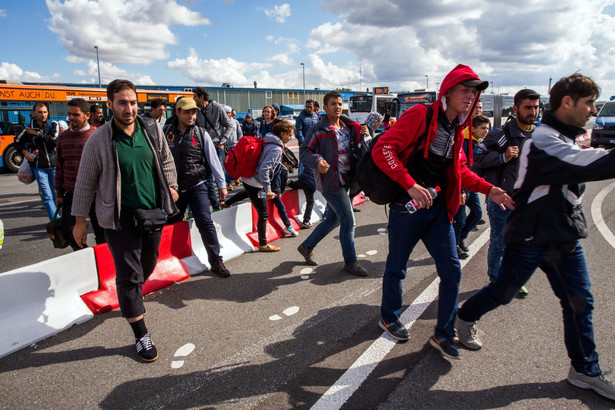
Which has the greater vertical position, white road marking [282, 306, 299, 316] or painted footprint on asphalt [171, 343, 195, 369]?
white road marking [282, 306, 299, 316]

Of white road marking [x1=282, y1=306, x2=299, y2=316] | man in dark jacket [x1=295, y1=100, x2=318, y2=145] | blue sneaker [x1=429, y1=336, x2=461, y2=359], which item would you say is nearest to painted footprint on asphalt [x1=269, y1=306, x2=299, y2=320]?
white road marking [x1=282, y1=306, x2=299, y2=316]

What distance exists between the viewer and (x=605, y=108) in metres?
18.0

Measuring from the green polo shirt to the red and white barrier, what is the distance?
47.4 inches

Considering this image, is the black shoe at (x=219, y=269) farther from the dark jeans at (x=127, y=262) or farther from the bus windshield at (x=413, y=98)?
the bus windshield at (x=413, y=98)

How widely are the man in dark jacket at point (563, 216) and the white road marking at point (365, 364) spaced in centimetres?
102

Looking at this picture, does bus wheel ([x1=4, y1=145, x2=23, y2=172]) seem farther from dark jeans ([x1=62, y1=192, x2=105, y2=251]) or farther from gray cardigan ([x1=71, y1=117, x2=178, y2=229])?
gray cardigan ([x1=71, y1=117, x2=178, y2=229])

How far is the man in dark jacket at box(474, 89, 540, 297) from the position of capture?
3.79 m

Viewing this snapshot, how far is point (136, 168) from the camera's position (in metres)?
2.87

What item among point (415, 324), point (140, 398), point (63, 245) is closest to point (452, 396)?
→ point (415, 324)

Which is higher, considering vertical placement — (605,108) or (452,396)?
(605,108)

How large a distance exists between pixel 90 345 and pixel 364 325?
2.11m

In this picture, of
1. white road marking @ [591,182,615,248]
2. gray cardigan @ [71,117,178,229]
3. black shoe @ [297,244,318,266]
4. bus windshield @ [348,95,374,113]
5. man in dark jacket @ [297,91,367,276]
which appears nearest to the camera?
gray cardigan @ [71,117,178,229]

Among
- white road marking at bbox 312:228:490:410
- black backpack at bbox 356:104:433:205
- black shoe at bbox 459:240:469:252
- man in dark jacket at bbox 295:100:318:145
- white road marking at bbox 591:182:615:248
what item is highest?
man in dark jacket at bbox 295:100:318:145

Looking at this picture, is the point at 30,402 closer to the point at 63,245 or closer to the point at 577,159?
the point at 63,245
